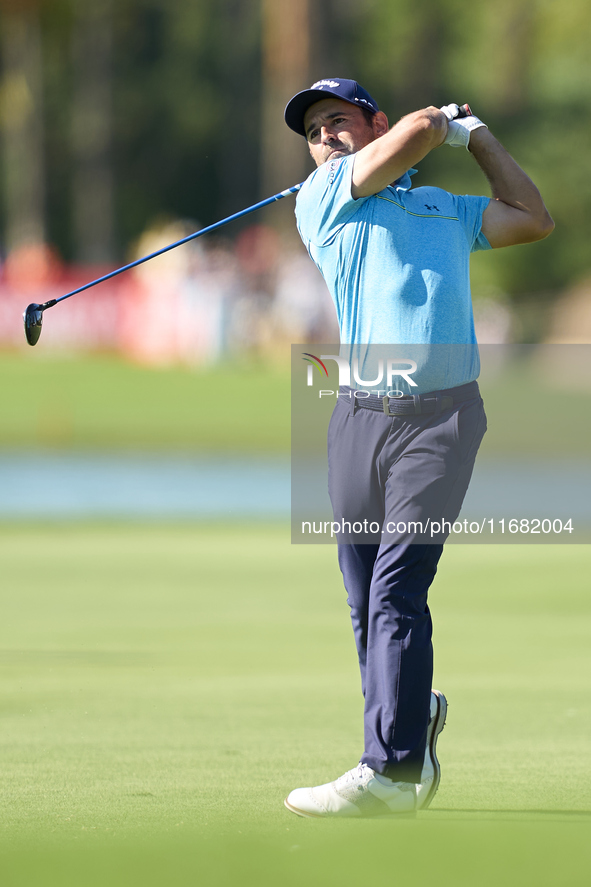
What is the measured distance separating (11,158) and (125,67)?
591cm

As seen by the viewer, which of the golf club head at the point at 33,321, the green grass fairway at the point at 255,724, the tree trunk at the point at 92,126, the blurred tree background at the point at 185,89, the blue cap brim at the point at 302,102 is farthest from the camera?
the tree trunk at the point at 92,126

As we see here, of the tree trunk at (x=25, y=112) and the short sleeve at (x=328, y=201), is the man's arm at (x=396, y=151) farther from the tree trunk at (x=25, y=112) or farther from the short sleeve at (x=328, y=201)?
the tree trunk at (x=25, y=112)

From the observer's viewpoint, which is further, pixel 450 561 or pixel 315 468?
pixel 315 468

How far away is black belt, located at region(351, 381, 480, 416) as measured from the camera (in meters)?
4.18

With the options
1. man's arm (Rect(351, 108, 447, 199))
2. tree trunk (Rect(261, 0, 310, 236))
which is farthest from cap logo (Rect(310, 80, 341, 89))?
tree trunk (Rect(261, 0, 310, 236))

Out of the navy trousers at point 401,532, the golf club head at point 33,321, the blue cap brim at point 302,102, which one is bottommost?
the navy trousers at point 401,532

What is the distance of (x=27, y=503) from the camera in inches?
548

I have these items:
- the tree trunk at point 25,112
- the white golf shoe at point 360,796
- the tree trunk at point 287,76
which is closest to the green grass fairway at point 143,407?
the tree trunk at point 287,76

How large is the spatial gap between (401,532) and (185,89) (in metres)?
50.9

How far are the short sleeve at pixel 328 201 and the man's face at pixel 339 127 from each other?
0.40ft

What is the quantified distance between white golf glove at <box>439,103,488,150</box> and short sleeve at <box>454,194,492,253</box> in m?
0.18

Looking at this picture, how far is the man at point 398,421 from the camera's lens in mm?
4121

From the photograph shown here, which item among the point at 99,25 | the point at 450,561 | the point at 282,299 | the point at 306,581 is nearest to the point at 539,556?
the point at 450,561

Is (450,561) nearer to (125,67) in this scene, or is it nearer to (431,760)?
(431,760)
